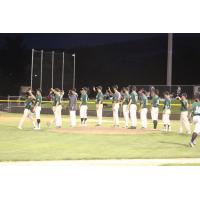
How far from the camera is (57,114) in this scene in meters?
20.9

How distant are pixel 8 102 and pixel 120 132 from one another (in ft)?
60.3

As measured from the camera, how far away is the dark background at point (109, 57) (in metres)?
44.7

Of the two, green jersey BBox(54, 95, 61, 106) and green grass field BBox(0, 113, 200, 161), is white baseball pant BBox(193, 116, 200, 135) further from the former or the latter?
green jersey BBox(54, 95, 61, 106)

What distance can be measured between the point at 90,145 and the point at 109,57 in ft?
130

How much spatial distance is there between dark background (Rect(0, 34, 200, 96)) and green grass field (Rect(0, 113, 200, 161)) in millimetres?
19122

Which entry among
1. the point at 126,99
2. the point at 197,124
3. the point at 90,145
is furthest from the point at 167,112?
the point at 90,145

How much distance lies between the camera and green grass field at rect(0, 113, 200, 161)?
1335 cm

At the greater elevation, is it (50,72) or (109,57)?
(109,57)

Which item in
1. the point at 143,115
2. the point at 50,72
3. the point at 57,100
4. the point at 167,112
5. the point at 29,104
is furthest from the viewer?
the point at 50,72

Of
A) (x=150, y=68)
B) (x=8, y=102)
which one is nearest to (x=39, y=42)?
(x=150, y=68)

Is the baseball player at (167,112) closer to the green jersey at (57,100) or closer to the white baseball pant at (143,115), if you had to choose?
the white baseball pant at (143,115)

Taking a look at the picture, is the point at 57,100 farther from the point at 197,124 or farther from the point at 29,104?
the point at 197,124

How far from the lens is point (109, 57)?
5459 cm
